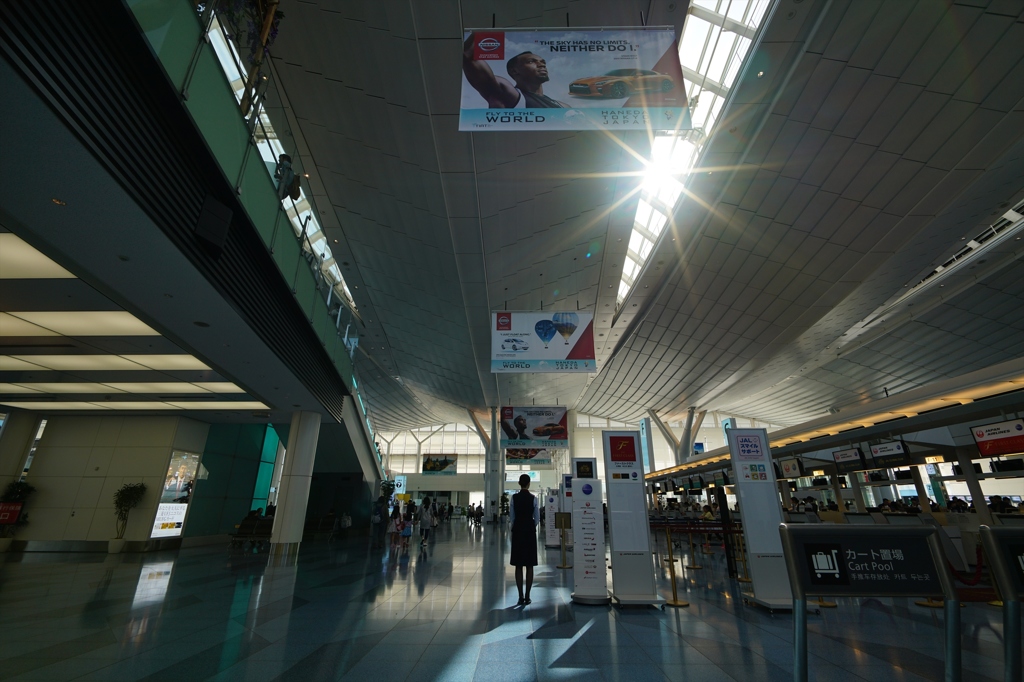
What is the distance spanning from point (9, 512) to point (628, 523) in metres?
16.5

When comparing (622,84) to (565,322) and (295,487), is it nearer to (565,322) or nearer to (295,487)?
(565,322)

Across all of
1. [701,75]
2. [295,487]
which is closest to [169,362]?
[295,487]

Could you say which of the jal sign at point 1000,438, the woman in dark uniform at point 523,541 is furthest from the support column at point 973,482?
the woman in dark uniform at point 523,541

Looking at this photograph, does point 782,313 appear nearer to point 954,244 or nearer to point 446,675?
point 954,244

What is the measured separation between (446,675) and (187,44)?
19.7 ft

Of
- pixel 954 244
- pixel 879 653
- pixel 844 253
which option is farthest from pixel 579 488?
pixel 954 244

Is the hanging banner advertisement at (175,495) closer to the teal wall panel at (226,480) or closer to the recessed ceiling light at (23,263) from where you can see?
the teal wall panel at (226,480)

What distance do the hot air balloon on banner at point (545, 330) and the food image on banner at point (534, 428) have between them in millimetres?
10416

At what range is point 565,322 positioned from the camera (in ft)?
35.4

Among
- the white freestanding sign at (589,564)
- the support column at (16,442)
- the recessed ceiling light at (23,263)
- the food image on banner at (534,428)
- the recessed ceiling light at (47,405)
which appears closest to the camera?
the recessed ceiling light at (23,263)

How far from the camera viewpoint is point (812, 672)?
3.38 m

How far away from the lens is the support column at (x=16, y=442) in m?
12.9

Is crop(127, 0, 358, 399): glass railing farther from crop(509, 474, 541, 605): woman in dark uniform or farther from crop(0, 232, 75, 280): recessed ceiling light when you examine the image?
crop(509, 474, 541, 605): woman in dark uniform

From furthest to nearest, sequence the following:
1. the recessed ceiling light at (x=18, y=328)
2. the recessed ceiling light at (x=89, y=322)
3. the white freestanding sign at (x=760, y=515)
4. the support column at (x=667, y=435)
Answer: the support column at (x=667, y=435) < the recessed ceiling light at (x=18, y=328) < the recessed ceiling light at (x=89, y=322) < the white freestanding sign at (x=760, y=515)
